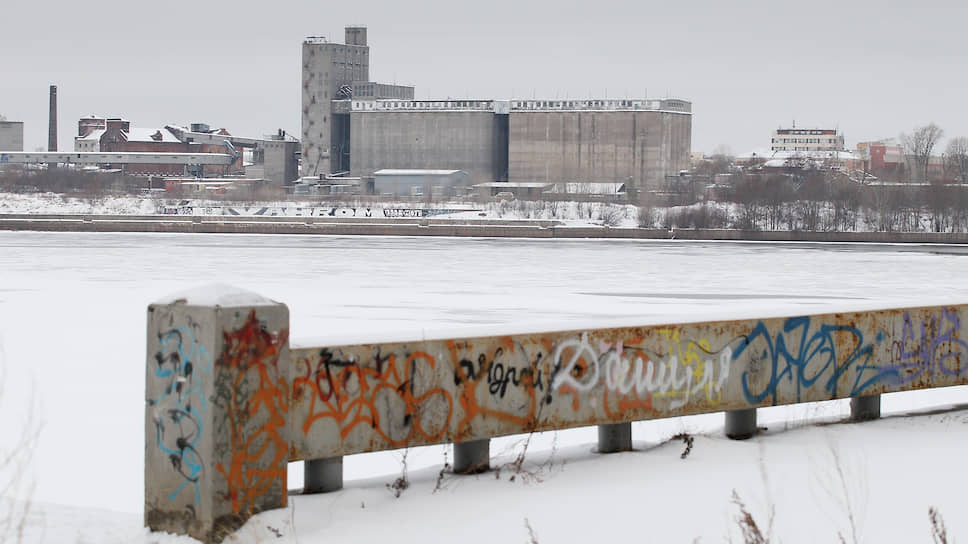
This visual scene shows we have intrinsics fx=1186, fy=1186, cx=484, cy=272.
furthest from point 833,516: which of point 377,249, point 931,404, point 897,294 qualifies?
point 377,249

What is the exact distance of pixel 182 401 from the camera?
23.2 feet

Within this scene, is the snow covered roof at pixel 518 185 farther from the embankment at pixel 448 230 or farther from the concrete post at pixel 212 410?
the concrete post at pixel 212 410

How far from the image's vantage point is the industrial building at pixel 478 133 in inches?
6088

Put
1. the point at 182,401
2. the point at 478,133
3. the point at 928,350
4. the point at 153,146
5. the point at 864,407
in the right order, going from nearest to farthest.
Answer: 1. the point at 182,401
2. the point at 928,350
3. the point at 864,407
4. the point at 478,133
5. the point at 153,146

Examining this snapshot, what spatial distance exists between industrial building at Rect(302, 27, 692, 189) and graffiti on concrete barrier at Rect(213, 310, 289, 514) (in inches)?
5633

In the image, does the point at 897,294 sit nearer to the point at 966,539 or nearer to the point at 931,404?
the point at 931,404

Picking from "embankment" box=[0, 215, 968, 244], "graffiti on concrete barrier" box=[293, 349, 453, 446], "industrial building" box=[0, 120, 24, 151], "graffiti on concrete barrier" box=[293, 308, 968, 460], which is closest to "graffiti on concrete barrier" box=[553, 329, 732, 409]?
"graffiti on concrete barrier" box=[293, 308, 968, 460]

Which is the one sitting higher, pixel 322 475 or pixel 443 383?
pixel 443 383

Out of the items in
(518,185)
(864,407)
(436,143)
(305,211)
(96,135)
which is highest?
(96,135)

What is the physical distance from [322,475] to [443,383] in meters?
1.04

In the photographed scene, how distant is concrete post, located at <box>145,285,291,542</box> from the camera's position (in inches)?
275

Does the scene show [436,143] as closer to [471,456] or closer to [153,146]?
[153,146]

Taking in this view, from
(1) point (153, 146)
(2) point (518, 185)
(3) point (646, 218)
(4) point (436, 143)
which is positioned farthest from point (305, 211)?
(1) point (153, 146)

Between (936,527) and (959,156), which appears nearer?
(936,527)
